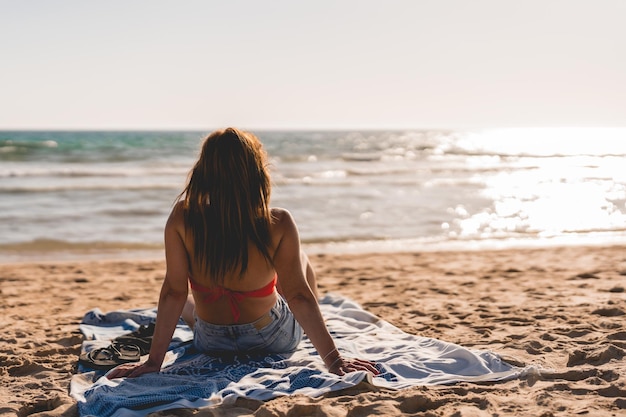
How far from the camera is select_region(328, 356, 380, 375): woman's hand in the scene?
345cm

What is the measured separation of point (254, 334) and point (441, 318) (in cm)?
195

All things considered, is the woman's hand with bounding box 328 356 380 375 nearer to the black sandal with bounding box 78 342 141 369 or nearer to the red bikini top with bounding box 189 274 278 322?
the red bikini top with bounding box 189 274 278 322

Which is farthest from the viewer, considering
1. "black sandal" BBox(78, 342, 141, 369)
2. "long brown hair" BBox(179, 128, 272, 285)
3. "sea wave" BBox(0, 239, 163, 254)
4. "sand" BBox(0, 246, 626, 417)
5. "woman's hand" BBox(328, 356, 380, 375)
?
"sea wave" BBox(0, 239, 163, 254)

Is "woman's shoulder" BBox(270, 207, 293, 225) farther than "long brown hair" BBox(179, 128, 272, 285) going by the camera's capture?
Yes

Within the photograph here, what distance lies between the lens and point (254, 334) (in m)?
3.75

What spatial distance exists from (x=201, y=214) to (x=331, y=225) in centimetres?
797

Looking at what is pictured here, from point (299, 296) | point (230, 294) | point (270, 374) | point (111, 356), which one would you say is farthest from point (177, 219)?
point (111, 356)

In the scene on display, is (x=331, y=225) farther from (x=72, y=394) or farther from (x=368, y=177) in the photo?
(x=368, y=177)

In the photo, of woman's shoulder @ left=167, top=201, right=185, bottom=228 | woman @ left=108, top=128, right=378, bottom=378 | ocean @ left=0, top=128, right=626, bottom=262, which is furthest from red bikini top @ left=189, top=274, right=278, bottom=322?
ocean @ left=0, top=128, right=626, bottom=262

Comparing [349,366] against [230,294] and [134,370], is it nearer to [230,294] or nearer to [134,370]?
[230,294]

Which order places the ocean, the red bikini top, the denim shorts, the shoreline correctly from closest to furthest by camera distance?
the red bikini top → the denim shorts → the shoreline → the ocean

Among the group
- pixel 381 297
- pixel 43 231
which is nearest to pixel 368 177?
pixel 43 231

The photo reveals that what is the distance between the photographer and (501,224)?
11664 millimetres

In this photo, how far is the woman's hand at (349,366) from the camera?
3.45m
